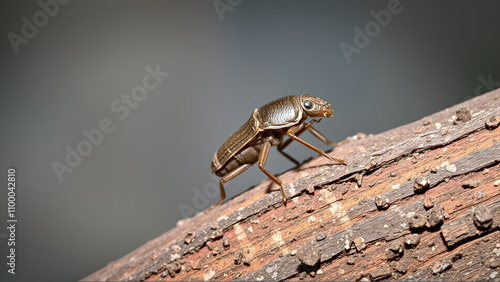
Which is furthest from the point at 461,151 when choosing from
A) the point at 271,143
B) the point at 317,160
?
the point at 271,143

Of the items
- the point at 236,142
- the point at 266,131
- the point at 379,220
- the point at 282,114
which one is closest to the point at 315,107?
the point at 282,114

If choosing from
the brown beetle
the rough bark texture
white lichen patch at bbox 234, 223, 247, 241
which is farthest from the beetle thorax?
white lichen patch at bbox 234, 223, 247, 241

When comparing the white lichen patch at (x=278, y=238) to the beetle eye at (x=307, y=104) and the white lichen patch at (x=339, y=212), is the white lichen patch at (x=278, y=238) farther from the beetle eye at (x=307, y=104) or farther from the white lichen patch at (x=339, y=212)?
the beetle eye at (x=307, y=104)

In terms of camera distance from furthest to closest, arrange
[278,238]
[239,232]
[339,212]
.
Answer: [239,232] < [278,238] < [339,212]

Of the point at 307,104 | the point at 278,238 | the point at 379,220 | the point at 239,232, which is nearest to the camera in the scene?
the point at 379,220

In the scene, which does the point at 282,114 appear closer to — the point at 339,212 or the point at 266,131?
the point at 266,131
